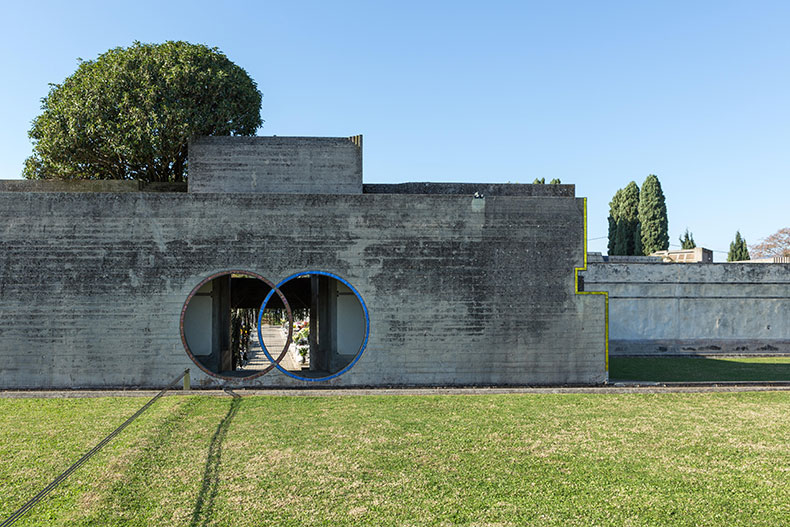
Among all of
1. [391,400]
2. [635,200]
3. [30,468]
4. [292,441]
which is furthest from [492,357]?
[635,200]

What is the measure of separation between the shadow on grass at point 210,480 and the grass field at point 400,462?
0.07 feet

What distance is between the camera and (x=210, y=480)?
18.6 feet

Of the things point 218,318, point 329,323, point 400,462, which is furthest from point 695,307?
point 400,462

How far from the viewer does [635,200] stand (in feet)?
125

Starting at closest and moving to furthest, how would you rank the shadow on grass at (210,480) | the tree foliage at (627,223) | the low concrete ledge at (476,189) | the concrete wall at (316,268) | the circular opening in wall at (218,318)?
the shadow on grass at (210,480), the concrete wall at (316,268), the low concrete ledge at (476,189), the circular opening in wall at (218,318), the tree foliage at (627,223)

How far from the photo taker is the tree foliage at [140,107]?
15.8 m

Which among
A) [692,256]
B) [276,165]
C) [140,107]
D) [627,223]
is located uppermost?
[140,107]

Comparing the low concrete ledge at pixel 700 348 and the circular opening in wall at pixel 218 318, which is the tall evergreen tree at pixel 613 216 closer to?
the low concrete ledge at pixel 700 348

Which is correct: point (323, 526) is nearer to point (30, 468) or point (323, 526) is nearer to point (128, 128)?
point (30, 468)

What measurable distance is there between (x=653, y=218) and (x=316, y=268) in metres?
31.2

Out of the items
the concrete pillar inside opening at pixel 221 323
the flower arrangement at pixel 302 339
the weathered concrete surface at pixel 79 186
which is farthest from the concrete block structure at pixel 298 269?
the flower arrangement at pixel 302 339

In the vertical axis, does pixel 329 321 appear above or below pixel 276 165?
below

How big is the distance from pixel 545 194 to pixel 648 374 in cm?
515

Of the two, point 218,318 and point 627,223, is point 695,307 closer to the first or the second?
point 218,318
